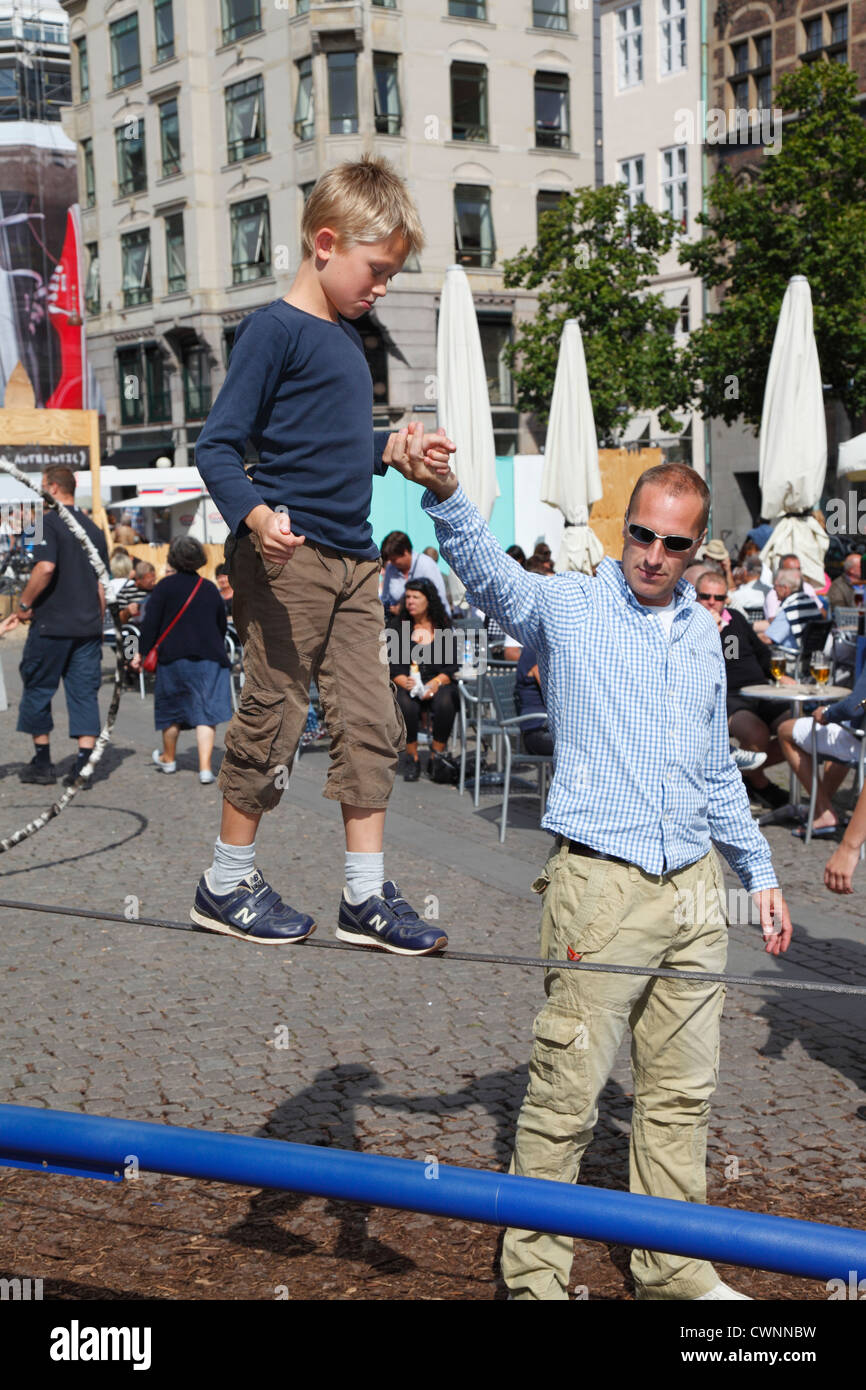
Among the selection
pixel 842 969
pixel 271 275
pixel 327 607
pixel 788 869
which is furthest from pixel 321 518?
pixel 271 275

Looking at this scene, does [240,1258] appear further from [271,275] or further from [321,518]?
[271,275]

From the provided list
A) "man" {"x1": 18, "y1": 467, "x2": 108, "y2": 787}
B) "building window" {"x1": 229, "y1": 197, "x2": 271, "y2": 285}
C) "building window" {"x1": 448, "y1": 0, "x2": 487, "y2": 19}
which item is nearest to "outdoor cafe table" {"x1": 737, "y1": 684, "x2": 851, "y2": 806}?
"man" {"x1": 18, "y1": 467, "x2": 108, "y2": 787}

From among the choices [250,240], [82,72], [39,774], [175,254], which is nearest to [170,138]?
[175,254]

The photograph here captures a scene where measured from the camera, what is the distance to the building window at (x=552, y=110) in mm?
46469

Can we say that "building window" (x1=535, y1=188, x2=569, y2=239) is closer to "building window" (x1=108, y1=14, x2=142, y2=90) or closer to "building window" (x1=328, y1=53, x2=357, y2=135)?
"building window" (x1=328, y1=53, x2=357, y2=135)

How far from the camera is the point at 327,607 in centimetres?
369

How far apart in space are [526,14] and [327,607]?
46.6 meters

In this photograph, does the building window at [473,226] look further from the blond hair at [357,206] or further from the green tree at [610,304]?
the blond hair at [357,206]

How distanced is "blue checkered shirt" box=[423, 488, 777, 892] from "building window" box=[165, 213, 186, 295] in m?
48.0

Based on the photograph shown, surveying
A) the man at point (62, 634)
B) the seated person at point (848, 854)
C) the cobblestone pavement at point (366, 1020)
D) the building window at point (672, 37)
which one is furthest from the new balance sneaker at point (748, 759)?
the building window at point (672, 37)

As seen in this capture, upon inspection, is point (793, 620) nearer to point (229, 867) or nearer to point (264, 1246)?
point (264, 1246)

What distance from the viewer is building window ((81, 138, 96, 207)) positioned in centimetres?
5294

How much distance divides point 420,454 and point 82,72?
181 feet

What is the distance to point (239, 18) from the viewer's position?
46125mm
